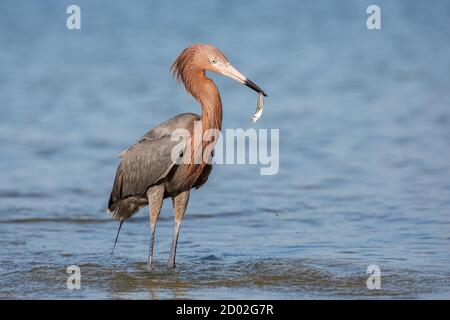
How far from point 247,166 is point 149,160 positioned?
596cm

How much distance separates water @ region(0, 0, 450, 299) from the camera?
34.4ft

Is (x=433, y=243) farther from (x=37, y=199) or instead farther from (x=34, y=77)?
(x=34, y=77)

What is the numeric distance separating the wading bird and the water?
789 mm

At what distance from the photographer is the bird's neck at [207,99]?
1047 cm

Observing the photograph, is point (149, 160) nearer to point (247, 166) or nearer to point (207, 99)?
point (207, 99)

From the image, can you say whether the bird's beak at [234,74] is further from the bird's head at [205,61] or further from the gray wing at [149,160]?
the gray wing at [149,160]

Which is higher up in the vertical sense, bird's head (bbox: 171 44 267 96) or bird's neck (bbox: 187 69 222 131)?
bird's head (bbox: 171 44 267 96)

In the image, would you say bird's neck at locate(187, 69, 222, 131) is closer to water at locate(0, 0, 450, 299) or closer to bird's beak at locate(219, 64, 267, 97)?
bird's beak at locate(219, 64, 267, 97)

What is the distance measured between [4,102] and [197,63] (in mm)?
11665

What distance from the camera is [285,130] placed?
18.7m

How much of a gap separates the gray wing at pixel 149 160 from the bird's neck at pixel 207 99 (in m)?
0.16

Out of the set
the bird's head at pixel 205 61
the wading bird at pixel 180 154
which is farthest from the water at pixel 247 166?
the bird's head at pixel 205 61

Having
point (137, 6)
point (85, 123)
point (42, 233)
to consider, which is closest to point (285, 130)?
point (85, 123)

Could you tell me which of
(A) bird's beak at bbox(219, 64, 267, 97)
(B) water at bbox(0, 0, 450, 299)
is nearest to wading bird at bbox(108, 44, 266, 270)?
(A) bird's beak at bbox(219, 64, 267, 97)
